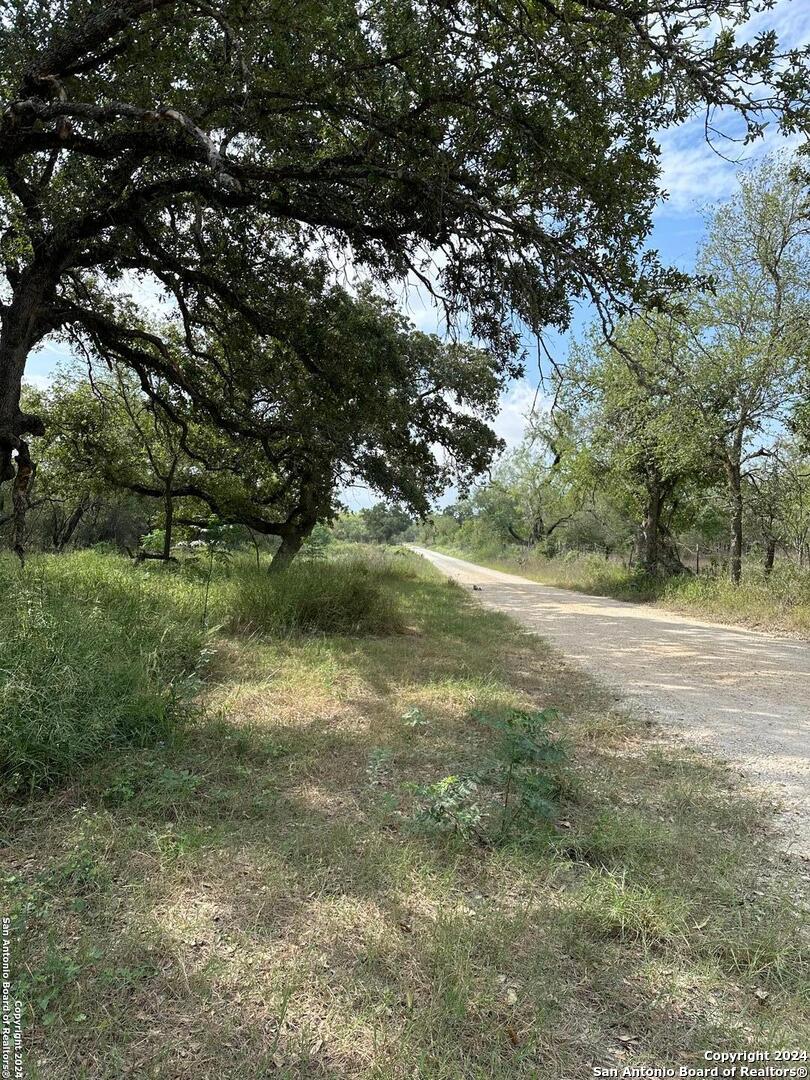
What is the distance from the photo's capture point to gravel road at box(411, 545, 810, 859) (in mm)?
3725

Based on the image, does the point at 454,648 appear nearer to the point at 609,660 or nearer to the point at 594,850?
the point at 609,660

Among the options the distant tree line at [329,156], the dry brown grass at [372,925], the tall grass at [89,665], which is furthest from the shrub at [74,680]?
the distant tree line at [329,156]

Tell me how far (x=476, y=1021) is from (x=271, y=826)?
1355 millimetres

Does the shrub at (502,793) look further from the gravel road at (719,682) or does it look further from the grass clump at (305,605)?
the grass clump at (305,605)

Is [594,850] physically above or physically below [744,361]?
below

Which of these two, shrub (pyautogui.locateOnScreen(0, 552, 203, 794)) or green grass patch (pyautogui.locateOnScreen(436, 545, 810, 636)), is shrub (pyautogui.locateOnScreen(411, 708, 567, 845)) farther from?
green grass patch (pyautogui.locateOnScreen(436, 545, 810, 636))

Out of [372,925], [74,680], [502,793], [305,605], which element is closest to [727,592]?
[305,605]

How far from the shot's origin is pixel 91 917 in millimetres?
1983

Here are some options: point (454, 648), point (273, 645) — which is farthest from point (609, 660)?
point (273, 645)

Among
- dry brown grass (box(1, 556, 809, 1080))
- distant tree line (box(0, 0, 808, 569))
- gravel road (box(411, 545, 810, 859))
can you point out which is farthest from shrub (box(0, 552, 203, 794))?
gravel road (box(411, 545, 810, 859))

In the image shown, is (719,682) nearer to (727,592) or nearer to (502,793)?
(502,793)

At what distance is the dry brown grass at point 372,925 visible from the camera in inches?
61.1

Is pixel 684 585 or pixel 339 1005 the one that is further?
pixel 684 585

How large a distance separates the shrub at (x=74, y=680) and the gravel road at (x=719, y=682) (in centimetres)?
365
